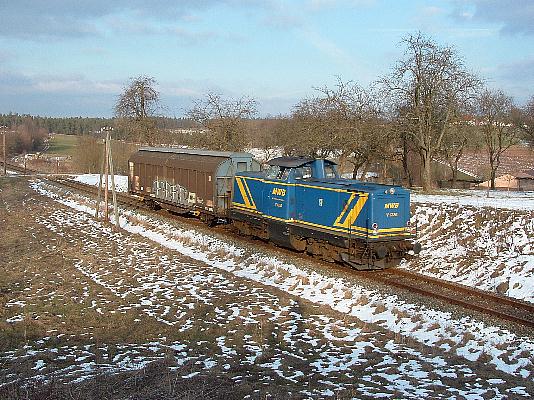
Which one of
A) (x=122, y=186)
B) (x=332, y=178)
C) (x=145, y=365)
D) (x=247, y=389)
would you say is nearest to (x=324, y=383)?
(x=247, y=389)

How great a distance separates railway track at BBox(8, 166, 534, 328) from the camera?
40.7 ft

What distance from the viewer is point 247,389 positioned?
8.70m

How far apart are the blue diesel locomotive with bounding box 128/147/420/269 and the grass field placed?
298 feet

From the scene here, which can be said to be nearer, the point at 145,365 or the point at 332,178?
the point at 145,365

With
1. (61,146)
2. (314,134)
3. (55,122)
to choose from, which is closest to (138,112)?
(314,134)

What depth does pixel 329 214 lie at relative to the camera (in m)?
17.7

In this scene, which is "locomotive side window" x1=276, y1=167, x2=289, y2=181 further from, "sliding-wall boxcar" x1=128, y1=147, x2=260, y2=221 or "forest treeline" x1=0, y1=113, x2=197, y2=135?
"forest treeline" x1=0, y1=113, x2=197, y2=135

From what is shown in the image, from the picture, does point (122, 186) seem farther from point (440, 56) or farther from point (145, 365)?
point (145, 365)

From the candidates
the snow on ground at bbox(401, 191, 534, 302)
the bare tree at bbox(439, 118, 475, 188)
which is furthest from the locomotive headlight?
the bare tree at bbox(439, 118, 475, 188)

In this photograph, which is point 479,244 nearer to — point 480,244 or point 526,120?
point 480,244

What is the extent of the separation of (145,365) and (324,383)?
3134mm

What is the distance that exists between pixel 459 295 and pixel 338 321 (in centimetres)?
363

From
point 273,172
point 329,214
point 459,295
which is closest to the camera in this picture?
point 459,295

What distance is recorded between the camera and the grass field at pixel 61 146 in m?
118
